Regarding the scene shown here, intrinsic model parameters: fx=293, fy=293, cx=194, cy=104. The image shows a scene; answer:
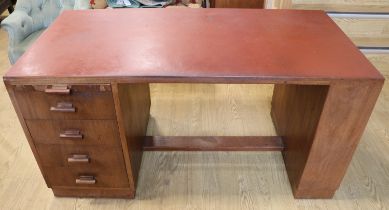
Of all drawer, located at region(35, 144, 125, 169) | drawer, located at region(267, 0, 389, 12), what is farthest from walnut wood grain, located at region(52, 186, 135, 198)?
drawer, located at region(267, 0, 389, 12)

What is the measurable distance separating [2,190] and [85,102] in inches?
33.1

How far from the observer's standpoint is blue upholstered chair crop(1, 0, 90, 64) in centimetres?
196

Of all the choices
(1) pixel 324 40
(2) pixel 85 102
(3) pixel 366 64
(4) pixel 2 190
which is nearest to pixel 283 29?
(1) pixel 324 40

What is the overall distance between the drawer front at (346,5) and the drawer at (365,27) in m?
0.04

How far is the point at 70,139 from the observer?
4.09 ft

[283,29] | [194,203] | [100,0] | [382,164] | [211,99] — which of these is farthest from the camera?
[100,0]

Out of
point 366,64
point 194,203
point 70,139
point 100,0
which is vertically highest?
point 366,64

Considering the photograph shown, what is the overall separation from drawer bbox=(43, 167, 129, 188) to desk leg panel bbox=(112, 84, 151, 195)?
0.05 meters

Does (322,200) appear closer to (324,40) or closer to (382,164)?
(382,164)

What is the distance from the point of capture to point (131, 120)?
1.40 metres

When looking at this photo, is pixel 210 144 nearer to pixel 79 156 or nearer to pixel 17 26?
pixel 79 156

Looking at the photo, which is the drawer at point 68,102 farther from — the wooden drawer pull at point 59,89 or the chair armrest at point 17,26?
the chair armrest at point 17,26

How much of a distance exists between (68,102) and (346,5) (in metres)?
1.94

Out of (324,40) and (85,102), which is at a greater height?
(324,40)
